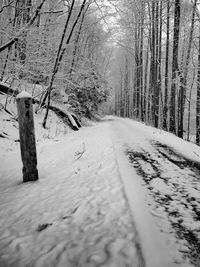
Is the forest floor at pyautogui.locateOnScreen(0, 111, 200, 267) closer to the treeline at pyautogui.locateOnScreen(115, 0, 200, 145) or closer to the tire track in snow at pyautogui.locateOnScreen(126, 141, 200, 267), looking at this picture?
the tire track in snow at pyautogui.locateOnScreen(126, 141, 200, 267)

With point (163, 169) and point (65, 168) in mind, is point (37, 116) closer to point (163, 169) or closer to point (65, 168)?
point (65, 168)

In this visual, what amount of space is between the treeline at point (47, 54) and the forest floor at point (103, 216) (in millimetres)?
4692

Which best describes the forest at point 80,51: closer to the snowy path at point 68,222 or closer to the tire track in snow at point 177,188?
the snowy path at point 68,222

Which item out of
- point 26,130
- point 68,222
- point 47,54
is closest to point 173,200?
point 68,222

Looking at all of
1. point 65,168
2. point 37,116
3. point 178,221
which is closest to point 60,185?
point 65,168

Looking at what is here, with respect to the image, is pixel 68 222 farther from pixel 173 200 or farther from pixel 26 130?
pixel 26 130

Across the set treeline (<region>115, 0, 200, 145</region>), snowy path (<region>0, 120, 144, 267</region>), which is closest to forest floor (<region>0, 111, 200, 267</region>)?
snowy path (<region>0, 120, 144, 267</region>)

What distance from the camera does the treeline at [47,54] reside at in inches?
266

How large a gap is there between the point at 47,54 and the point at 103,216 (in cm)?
838

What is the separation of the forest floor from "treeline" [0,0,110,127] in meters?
4.69

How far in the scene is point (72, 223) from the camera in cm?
231

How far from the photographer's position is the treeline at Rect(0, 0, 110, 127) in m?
6.76

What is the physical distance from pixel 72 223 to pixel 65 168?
222 cm

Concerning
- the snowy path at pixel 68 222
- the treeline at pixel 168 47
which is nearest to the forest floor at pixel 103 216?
the snowy path at pixel 68 222
